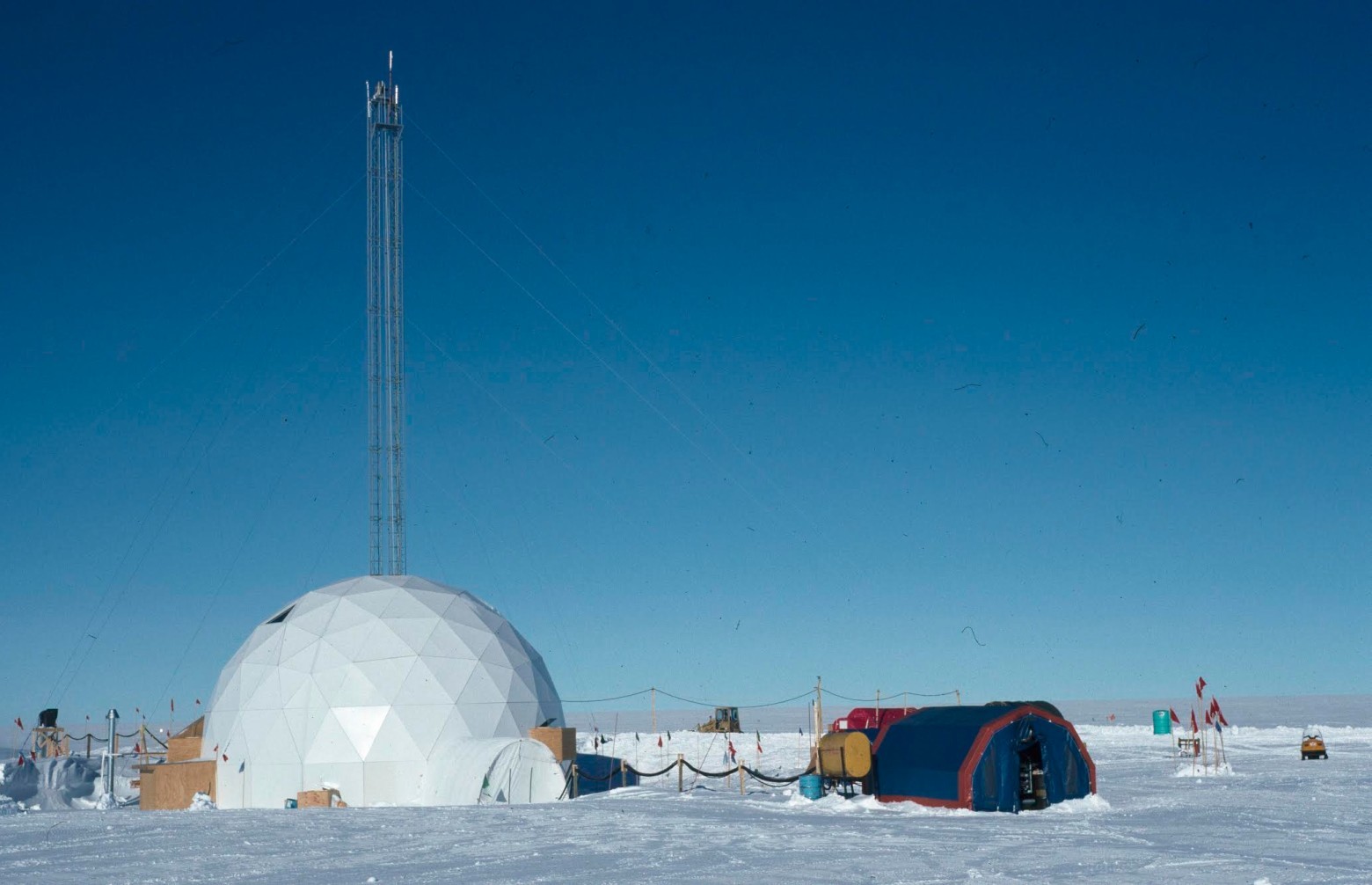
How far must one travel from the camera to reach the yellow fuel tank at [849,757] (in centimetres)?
2845

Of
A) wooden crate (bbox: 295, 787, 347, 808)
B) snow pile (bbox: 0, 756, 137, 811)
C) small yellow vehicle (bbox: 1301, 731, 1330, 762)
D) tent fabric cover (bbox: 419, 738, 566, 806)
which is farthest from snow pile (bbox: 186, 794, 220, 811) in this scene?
small yellow vehicle (bbox: 1301, 731, 1330, 762)

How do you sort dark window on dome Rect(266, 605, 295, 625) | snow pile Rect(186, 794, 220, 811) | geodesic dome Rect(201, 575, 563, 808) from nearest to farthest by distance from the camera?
snow pile Rect(186, 794, 220, 811) < geodesic dome Rect(201, 575, 563, 808) < dark window on dome Rect(266, 605, 295, 625)

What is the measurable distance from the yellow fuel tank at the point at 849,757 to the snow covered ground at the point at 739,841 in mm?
1075

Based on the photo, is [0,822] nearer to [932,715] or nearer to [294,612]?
[294,612]

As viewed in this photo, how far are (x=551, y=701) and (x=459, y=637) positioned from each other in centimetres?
375

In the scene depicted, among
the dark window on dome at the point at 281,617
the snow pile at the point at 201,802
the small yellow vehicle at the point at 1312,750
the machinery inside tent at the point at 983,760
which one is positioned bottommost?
the snow pile at the point at 201,802

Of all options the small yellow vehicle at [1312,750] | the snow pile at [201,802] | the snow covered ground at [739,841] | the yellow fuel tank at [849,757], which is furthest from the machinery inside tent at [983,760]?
the snow pile at [201,802]

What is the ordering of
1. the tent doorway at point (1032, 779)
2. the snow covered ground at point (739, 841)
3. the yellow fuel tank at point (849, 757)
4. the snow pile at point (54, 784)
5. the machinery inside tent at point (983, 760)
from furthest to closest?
the snow pile at point (54, 784) < the yellow fuel tank at point (849, 757) < the tent doorway at point (1032, 779) < the machinery inside tent at point (983, 760) < the snow covered ground at point (739, 841)

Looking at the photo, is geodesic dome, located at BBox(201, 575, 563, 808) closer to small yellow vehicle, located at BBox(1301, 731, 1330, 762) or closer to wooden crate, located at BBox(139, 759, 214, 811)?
wooden crate, located at BBox(139, 759, 214, 811)

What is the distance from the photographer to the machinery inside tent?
25859 millimetres

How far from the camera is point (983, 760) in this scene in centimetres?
2583

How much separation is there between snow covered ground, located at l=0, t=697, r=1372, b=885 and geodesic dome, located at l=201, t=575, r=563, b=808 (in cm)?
395

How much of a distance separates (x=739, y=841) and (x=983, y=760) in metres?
8.20

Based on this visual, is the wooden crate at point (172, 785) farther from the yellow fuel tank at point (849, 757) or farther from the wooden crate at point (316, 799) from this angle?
the yellow fuel tank at point (849, 757)
